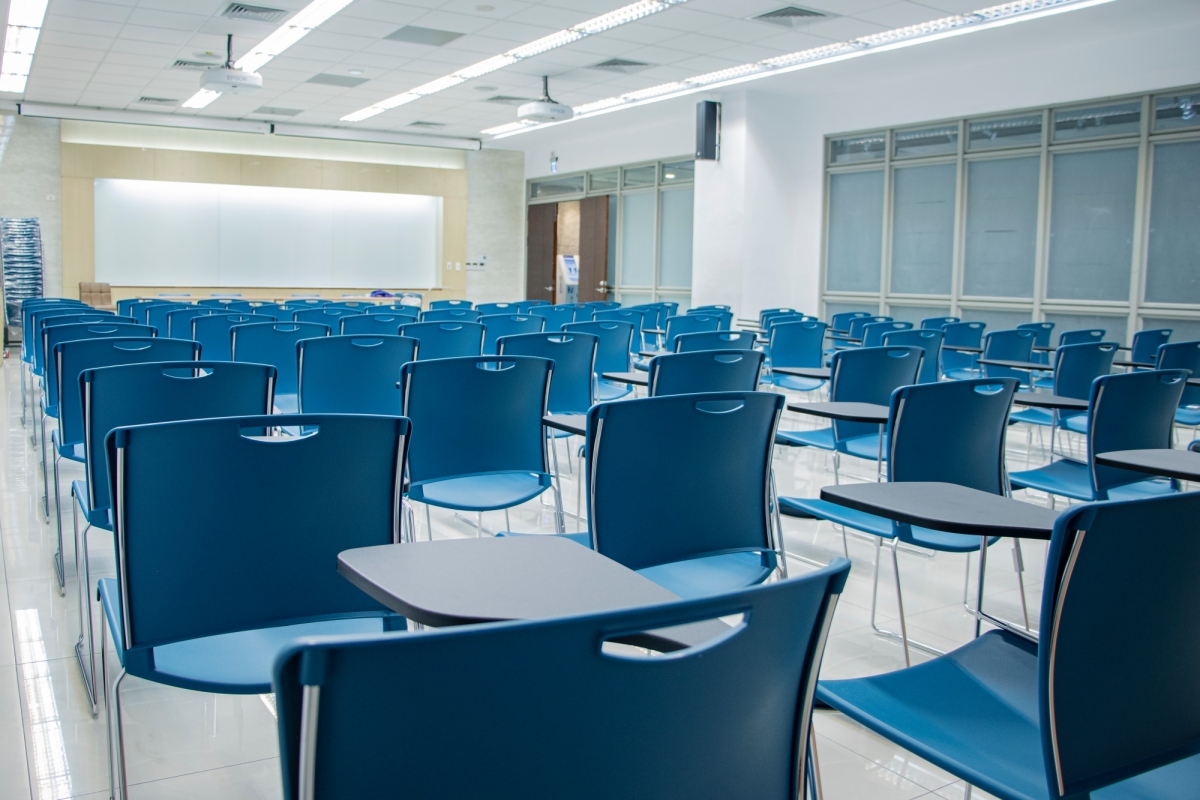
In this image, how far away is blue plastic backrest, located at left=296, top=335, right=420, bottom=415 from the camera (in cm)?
420

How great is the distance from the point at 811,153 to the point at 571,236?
638cm

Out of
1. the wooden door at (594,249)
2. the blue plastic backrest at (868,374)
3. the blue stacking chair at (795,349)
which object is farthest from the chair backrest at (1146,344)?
the wooden door at (594,249)

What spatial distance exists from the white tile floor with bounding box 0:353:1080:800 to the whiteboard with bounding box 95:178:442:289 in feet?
44.3

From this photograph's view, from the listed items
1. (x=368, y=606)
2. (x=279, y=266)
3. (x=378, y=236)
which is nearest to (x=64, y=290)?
(x=279, y=266)

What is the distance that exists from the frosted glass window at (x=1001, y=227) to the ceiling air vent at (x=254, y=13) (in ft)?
25.4


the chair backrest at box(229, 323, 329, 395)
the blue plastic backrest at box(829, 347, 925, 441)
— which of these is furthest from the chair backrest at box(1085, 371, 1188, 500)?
the chair backrest at box(229, 323, 329, 395)

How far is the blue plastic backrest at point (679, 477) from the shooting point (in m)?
2.32

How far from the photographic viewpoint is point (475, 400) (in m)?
3.45

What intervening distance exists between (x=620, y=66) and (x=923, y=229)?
13.7ft

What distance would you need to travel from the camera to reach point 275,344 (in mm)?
5426

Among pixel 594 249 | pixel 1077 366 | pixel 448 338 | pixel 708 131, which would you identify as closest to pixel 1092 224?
pixel 708 131

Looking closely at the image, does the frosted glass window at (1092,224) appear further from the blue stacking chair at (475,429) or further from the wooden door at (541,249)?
the wooden door at (541,249)

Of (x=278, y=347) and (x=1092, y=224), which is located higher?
(x=1092, y=224)

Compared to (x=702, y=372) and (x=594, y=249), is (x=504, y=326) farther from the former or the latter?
(x=594, y=249)
